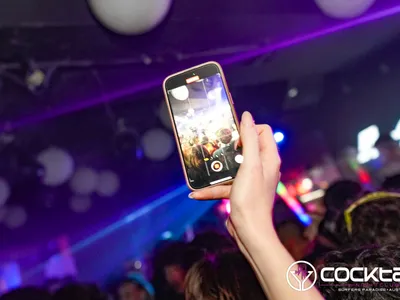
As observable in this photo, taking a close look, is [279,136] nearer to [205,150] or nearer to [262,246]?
[205,150]

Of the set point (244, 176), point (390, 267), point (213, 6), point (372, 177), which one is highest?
point (213, 6)

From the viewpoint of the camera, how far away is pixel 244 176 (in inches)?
29.7

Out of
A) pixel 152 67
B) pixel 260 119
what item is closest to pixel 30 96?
pixel 152 67

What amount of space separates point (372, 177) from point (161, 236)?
3324 mm

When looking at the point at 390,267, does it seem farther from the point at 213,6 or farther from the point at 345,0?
the point at 213,6

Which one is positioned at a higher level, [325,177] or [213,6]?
[213,6]

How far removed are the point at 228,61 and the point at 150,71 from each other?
2.08 feet

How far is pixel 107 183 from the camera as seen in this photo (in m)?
5.17

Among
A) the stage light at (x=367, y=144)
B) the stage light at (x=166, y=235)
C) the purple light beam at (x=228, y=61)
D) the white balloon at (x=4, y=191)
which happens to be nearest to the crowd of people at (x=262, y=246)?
the purple light beam at (x=228, y=61)

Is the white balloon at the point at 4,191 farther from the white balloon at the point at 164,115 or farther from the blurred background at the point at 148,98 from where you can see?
the white balloon at the point at 164,115

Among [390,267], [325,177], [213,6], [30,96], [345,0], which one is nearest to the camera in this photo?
[390,267]

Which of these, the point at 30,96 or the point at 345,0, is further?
the point at 30,96

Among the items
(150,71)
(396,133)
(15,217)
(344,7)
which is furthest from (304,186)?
(344,7)

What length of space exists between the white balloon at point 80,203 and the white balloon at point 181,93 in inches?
175
